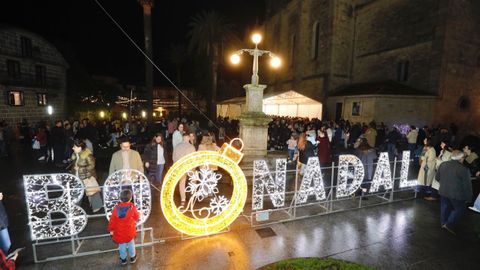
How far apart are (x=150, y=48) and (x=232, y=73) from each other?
32.0 m

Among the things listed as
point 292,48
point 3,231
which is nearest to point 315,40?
point 292,48

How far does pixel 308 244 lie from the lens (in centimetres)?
519

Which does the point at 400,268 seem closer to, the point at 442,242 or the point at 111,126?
the point at 442,242

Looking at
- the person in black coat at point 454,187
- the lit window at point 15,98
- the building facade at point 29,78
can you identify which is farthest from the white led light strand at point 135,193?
the lit window at point 15,98

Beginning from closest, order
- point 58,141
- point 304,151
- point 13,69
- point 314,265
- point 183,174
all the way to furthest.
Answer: point 314,265 → point 183,174 → point 304,151 → point 58,141 → point 13,69

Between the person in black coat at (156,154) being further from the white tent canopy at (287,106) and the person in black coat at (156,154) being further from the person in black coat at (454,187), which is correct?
the white tent canopy at (287,106)

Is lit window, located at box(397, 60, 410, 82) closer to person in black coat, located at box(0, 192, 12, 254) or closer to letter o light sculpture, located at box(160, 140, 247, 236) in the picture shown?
letter o light sculpture, located at box(160, 140, 247, 236)

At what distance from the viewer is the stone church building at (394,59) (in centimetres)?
1838

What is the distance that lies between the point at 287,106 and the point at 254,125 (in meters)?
17.6

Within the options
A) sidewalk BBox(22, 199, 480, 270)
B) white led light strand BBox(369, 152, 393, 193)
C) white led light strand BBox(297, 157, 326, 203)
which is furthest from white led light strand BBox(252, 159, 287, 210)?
white led light strand BBox(369, 152, 393, 193)

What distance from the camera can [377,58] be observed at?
76.1 ft

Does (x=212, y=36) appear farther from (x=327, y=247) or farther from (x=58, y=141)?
(x=327, y=247)

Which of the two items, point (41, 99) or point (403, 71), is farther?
point (41, 99)

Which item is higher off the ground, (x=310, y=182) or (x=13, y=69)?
(x=13, y=69)
